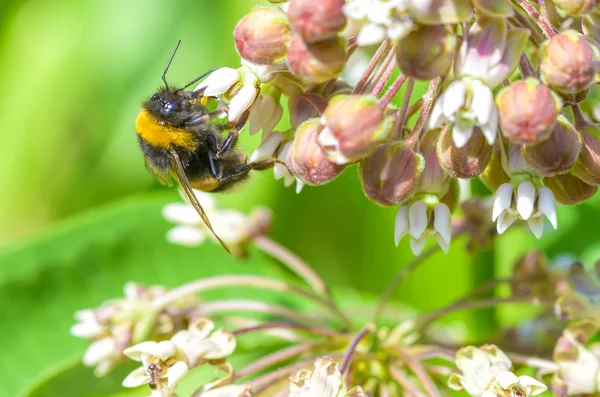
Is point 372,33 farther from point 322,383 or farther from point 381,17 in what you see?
point 322,383

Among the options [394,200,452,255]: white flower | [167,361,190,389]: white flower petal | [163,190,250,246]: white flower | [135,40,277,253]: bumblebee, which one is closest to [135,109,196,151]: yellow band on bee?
[135,40,277,253]: bumblebee

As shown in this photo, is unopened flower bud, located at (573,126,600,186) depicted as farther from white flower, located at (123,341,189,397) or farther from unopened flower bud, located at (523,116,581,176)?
white flower, located at (123,341,189,397)

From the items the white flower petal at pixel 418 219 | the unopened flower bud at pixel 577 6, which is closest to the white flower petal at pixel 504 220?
the white flower petal at pixel 418 219

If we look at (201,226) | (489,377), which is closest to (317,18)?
(489,377)

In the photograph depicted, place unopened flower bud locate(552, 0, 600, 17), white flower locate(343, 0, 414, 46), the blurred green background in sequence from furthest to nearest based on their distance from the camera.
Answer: the blurred green background, unopened flower bud locate(552, 0, 600, 17), white flower locate(343, 0, 414, 46)

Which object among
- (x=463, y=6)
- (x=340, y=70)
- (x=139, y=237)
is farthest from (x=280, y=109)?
(x=139, y=237)

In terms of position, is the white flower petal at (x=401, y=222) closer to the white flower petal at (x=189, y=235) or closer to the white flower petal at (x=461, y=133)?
the white flower petal at (x=461, y=133)

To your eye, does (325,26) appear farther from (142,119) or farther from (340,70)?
(142,119)
